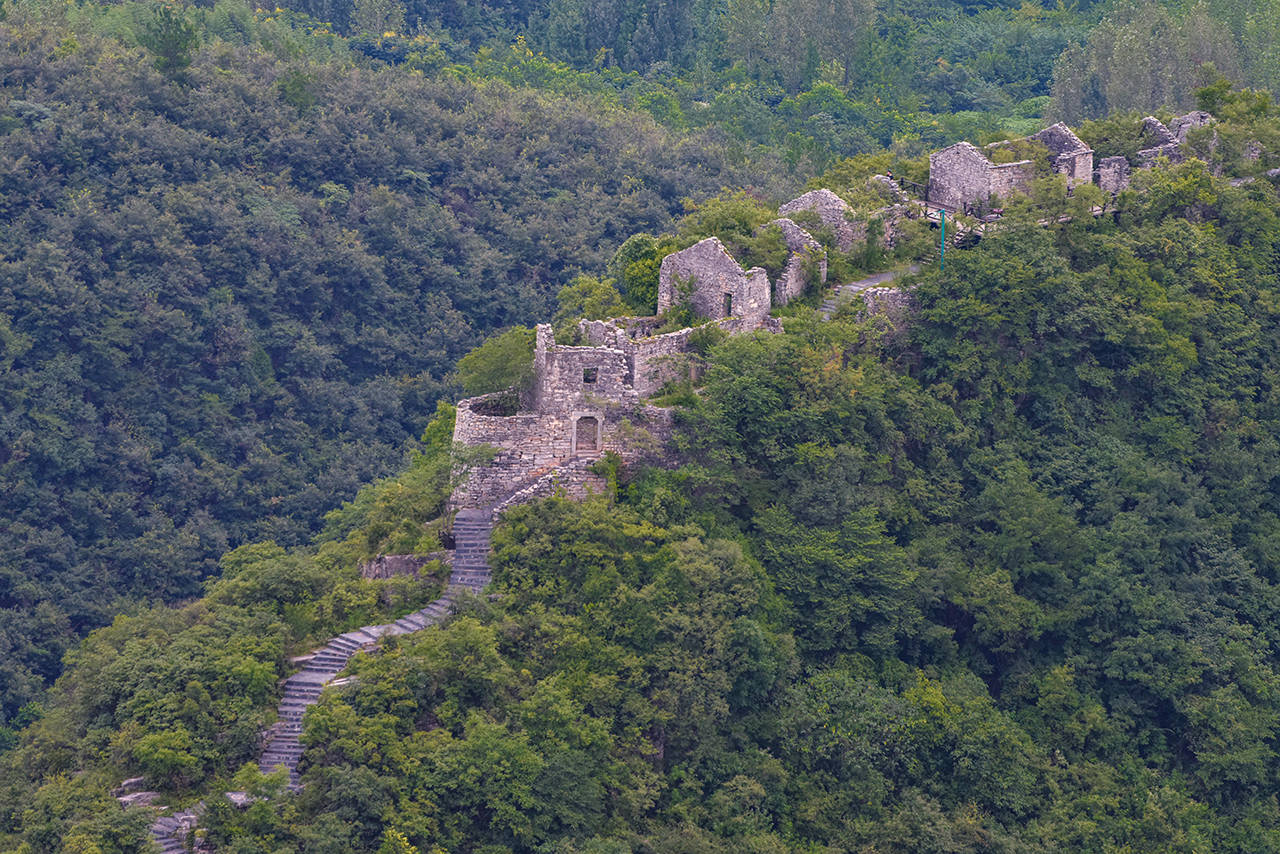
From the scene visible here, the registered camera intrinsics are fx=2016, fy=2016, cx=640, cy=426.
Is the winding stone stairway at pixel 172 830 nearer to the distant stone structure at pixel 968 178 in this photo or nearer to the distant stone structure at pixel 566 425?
the distant stone structure at pixel 566 425

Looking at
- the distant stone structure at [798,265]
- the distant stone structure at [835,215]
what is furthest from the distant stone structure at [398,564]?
the distant stone structure at [835,215]

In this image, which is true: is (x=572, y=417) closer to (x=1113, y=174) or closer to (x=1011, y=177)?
(x=1011, y=177)

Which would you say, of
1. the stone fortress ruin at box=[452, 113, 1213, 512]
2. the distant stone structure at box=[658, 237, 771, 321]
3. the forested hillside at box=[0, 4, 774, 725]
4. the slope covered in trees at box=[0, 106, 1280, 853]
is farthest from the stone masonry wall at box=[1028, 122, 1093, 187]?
the forested hillside at box=[0, 4, 774, 725]

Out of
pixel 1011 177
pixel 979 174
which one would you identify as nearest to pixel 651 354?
pixel 979 174

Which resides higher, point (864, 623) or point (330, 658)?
point (330, 658)

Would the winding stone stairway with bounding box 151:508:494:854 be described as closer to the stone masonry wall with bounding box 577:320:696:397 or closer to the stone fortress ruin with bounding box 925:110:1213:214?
the stone masonry wall with bounding box 577:320:696:397

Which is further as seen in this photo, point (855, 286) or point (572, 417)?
point (855, 286)
